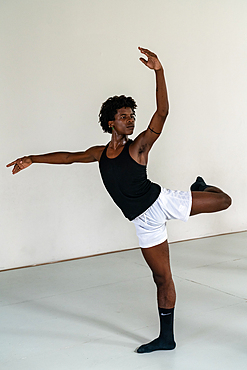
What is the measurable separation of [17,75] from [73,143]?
94 cm

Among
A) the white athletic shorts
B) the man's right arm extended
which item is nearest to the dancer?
the white athletic shorts

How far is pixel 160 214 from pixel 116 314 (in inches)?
41.2

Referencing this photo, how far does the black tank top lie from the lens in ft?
7.68

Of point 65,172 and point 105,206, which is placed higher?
point 65,172

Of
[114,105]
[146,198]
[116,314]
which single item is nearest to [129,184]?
[146,198]

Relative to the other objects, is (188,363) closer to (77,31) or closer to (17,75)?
(17,75)

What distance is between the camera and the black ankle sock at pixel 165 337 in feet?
8.04

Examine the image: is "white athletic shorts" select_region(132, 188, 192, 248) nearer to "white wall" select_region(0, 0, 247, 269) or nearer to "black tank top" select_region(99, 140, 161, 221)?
"black tank top" select_region(99, 140, 161, 221)

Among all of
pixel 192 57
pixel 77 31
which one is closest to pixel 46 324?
pixel 77 31

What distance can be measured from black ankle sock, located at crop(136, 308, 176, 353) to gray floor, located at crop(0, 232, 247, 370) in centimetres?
5

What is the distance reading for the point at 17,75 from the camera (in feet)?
14.1

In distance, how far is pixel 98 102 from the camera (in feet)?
15.7

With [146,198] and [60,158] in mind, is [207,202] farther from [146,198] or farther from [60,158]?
[60,158]

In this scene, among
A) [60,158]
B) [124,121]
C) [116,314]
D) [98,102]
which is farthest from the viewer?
[98,102]
